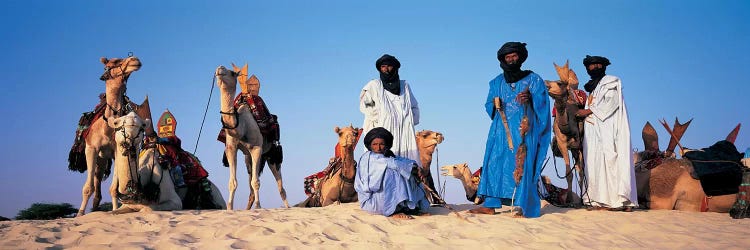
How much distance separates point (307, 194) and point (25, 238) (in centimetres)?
508

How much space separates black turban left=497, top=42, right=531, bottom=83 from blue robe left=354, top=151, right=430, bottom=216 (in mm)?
1749

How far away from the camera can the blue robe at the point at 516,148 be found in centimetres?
786

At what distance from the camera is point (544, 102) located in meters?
8.18

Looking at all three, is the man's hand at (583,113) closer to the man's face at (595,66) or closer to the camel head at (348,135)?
the man's face at (595,66)

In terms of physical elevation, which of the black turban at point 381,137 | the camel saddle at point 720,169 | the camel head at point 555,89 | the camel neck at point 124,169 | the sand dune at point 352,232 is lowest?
the sand dune at point 352,232

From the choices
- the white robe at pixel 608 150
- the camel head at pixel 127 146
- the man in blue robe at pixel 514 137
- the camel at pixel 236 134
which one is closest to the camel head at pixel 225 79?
the camel at pixel 236 134

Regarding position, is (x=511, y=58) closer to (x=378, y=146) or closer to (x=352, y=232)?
(x=378, y=146)

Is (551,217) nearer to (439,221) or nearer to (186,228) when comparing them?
(439,221)

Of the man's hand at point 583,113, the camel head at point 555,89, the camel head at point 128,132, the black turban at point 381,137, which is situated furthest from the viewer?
the camel head at point 555,89

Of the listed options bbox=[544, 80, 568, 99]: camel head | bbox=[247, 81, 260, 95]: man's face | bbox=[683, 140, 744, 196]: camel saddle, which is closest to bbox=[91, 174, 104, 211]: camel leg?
bbox=[247, 81, 260, 95]: man's face

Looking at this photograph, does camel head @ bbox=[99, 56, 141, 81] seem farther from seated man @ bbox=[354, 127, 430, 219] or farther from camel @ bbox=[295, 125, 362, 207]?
seated man @ bbox=[354, 127, 430, 219]

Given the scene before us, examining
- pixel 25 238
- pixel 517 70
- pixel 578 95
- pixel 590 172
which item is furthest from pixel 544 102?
pixel 25 238

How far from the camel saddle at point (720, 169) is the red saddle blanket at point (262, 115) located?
6294 mm

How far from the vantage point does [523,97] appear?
798 cm
